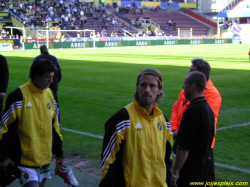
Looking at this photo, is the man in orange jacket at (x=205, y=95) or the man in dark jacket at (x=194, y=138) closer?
the man in dark jacket at (x=194, y=138)

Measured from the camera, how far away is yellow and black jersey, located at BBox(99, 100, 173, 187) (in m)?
3.08

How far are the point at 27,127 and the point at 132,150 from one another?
1.29 m

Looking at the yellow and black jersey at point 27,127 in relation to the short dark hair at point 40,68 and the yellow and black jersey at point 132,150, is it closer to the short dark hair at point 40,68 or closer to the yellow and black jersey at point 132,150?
the short dark hair at point 40,68

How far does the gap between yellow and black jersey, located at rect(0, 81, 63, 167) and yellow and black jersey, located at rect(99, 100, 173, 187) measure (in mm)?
1037

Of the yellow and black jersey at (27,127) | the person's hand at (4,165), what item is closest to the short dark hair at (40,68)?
the yellow and black jersey at (27,127)

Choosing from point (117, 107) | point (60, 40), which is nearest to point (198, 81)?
point (117, 107)

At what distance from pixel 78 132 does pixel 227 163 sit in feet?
11.9

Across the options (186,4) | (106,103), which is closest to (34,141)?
(106,103)

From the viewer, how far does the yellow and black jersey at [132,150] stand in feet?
10.1

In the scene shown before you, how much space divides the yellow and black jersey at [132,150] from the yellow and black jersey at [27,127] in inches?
40.8

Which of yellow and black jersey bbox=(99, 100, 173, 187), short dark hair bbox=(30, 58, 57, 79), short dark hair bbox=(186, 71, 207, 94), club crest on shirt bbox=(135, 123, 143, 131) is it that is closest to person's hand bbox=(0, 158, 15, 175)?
short dark hair bbox=(30, 58, 57, 79)

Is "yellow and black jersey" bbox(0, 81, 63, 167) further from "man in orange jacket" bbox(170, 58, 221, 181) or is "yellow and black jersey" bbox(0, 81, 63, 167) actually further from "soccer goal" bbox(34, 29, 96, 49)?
"soccer goal" bbox(34, 29, 96, 49)

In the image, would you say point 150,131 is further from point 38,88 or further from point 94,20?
point 94,20

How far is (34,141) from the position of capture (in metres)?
3.87
